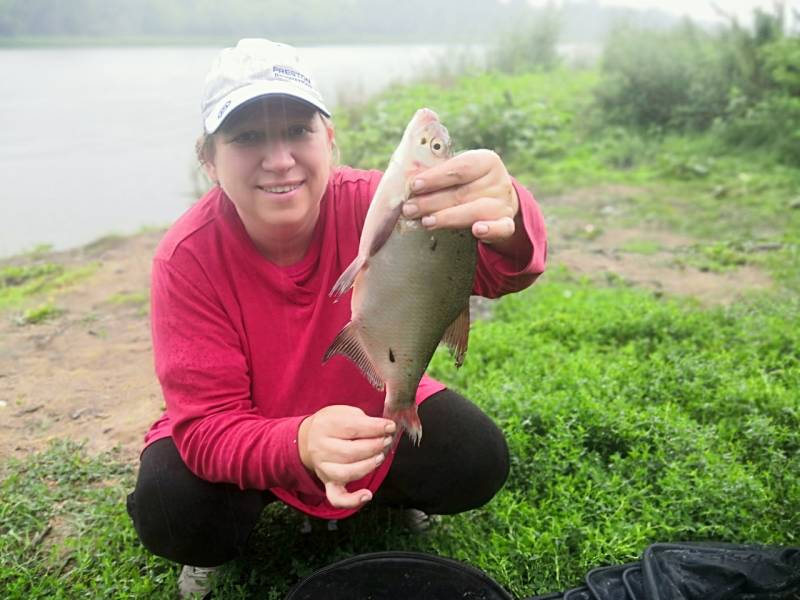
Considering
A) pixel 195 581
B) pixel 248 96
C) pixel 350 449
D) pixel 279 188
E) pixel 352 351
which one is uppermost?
pixel 248 96

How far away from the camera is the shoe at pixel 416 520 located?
8.71 feet

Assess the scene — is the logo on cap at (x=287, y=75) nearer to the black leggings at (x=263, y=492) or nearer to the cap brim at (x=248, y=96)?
the cap brim at (x=248, y=96)

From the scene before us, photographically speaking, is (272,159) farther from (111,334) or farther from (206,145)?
(111,334)

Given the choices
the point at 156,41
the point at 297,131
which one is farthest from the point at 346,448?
the point at 156,41

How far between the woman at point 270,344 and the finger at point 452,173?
9cm

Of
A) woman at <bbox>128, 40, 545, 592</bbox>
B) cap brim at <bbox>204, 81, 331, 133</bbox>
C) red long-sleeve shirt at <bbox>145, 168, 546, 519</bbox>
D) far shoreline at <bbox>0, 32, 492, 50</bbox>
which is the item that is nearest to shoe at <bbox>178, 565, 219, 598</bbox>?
woman at <bbox>128, 40, 545, 592</bbox>

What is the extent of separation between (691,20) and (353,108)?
236 inches

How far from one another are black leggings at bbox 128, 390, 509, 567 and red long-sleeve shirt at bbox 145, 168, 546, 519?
0.33 feet

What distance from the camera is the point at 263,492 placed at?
2338 millimetres

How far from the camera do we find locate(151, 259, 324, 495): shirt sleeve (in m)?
1.90

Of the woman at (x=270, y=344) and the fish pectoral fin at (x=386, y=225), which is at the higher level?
the fish pectoral fin at (x=386, y=225)

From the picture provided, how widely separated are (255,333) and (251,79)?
2.40 feet

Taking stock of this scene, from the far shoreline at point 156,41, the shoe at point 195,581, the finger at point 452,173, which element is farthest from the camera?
the far shoreline at point 156,41

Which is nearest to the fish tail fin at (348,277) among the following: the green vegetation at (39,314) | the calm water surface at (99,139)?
the green vegetation at (39,314)
